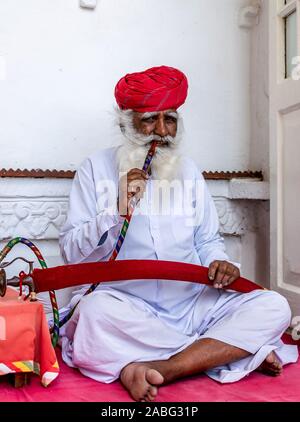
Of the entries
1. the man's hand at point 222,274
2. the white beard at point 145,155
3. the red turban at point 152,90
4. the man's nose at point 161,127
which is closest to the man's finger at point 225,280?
the man's hand at point 222,274

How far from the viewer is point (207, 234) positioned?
8.82 ft

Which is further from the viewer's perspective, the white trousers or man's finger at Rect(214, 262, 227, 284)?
man's finger at Rect(214, 262, 227, 284)

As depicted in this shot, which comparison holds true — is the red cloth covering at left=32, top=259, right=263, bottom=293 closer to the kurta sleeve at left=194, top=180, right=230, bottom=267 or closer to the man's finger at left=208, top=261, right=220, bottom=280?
the man's finger at left=208, top=261, right=220, bottom=280

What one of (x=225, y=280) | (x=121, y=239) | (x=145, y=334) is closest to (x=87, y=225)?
(x=121, y=239)

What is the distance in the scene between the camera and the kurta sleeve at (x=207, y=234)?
261 cm

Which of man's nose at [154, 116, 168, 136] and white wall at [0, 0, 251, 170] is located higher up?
white wall at [0, 0, 251, 170]

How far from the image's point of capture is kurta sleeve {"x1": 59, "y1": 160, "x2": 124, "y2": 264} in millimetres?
2270

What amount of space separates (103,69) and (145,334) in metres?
1.82

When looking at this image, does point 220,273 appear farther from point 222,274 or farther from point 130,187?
point 130,187

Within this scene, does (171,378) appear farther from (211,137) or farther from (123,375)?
(211,137)

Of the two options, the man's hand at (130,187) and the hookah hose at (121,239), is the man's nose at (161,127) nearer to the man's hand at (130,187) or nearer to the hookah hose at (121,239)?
the hookah hose at (121,239)

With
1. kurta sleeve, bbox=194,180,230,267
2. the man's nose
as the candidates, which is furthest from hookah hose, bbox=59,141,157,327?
kurta sleeve, bbox=194,180,230,267

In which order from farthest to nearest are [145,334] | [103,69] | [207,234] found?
[103,69], [207,234], [145,334]
